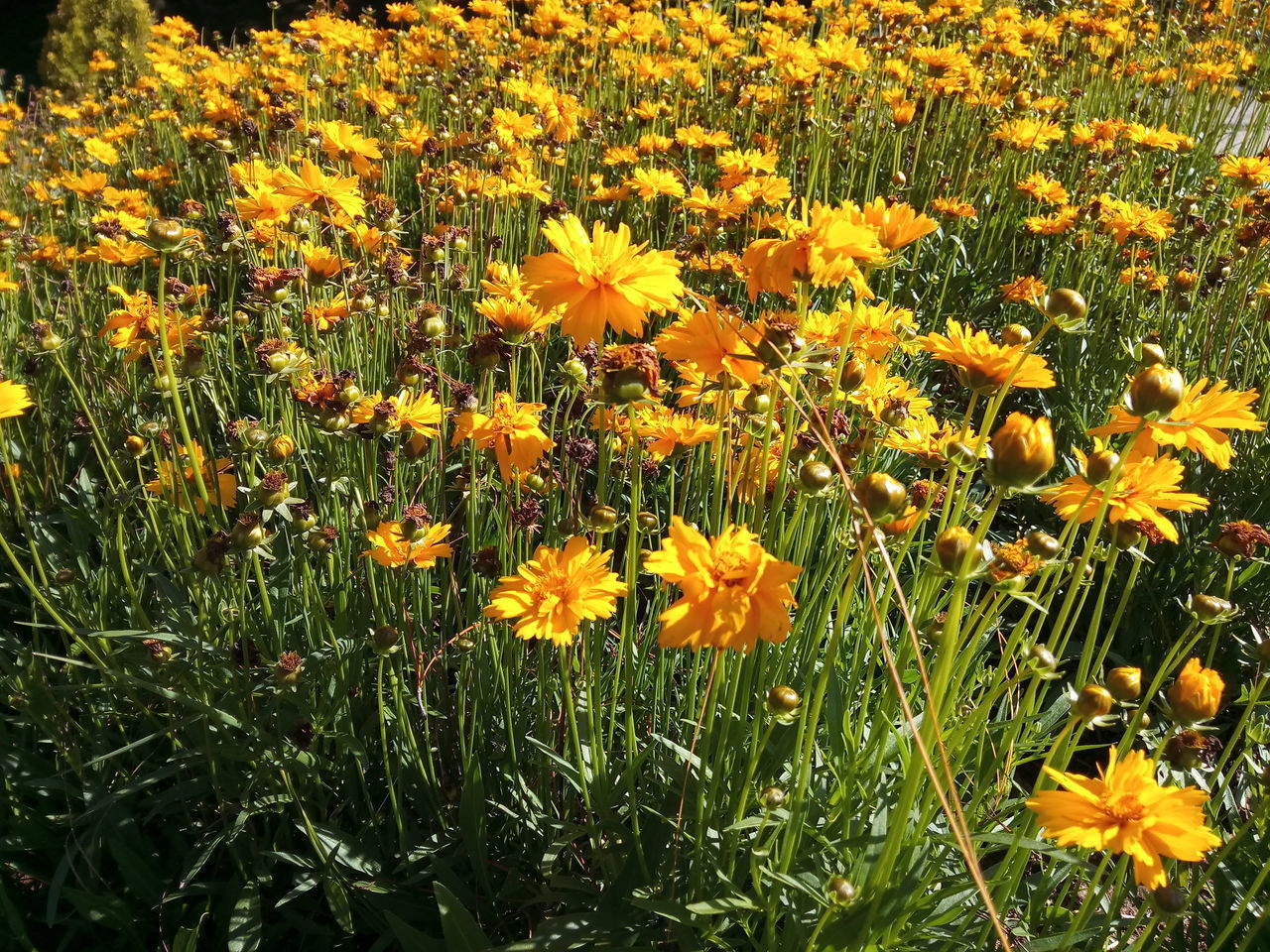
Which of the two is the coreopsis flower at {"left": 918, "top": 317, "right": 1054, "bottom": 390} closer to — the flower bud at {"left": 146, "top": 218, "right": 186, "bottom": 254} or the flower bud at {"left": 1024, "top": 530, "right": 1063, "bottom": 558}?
the flower bud at {"left": 1024, "top": 530, "right": 1063, "bottom": 558}

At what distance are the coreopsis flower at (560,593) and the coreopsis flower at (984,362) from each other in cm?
54

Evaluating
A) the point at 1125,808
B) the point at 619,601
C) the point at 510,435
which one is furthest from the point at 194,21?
the point at 1125,808

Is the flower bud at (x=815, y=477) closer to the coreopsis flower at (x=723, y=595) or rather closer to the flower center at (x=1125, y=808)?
the coreopsis flower at (x=723, y=595)

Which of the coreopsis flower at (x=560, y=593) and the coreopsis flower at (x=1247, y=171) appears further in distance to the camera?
the coreopsis flower at (x=1247, y=171)

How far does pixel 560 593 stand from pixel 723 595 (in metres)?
0.33

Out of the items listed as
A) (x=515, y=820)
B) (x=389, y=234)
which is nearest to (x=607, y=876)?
(x=515, y=820)

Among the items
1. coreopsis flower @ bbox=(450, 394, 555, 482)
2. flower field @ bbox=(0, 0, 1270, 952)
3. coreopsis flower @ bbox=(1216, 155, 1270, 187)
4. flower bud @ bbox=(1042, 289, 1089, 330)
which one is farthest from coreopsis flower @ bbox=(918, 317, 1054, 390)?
coreopsis flower @ bbox=(1216, 155, 1270, 187)

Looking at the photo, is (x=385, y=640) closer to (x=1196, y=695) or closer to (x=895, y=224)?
(x=895, y=224)

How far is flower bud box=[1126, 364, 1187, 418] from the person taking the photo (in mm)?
930

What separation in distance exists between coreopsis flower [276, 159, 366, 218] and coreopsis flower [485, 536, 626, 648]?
995 millimetres

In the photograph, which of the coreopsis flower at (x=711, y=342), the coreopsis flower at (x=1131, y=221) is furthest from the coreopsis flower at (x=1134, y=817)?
the coreopsis flower at (x=1131, y=221)

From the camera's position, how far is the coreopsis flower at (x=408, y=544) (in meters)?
1.37

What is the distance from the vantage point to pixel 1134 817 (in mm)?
957

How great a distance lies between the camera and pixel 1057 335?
331cm
